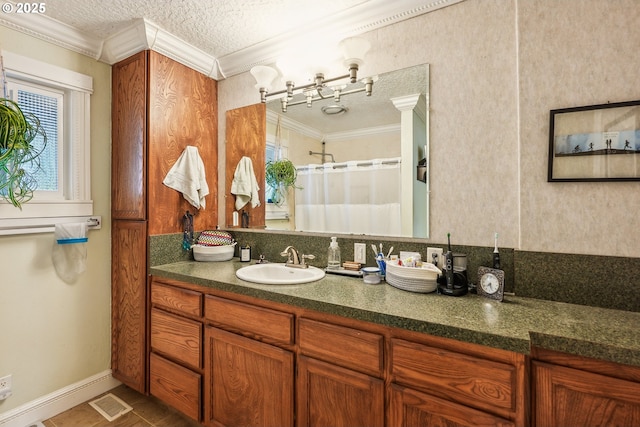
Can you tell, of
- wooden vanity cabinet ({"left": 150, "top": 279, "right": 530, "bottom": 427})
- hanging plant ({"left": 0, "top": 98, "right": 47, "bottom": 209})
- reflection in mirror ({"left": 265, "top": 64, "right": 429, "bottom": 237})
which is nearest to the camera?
wooden vanity cabinet ({"left": 150, "top": 279, "right": 530, "bottom": 427})

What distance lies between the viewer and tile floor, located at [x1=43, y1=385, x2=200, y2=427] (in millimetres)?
1800

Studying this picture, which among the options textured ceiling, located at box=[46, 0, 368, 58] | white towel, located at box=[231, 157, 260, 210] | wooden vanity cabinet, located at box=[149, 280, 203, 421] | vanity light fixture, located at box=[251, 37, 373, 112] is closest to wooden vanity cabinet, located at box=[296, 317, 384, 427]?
wooden vanity cabinet, located at box=[149, 280, 203, 421]

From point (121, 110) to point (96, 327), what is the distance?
1.54 meters

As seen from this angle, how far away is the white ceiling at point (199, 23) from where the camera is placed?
1.66 metres

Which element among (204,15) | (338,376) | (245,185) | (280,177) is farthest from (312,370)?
(204,15)

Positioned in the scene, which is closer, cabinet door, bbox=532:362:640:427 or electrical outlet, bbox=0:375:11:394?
cabinet door, bbox=532:362:640:427

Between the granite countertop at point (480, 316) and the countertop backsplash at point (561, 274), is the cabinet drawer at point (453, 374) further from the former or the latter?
the countertop backsplash at point (561, 274)

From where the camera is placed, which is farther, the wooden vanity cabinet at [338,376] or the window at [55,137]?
the window at [55,137]

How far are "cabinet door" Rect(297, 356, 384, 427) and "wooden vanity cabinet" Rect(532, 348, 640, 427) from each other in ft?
1.72

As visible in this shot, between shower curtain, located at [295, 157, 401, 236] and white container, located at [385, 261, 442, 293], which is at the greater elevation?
shower curtain, located at [295, 157, 401, 236]

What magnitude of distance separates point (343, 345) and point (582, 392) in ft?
2.53

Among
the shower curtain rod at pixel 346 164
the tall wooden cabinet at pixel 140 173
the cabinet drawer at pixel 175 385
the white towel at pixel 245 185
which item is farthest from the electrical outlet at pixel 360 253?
the tall wooden cabinet at pixel 140 173

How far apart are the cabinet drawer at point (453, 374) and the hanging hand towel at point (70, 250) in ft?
6.54

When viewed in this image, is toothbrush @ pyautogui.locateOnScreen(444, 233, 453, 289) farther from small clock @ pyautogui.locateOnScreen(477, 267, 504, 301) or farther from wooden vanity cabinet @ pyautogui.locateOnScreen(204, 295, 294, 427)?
wooden vanity cabinet @ pyautogui.locateOnScreen(204, 295, 294, 427)
